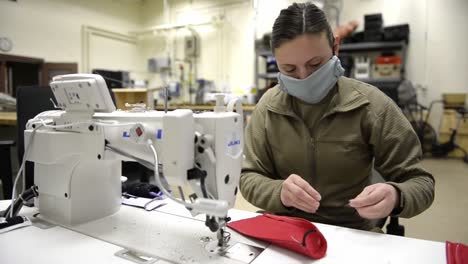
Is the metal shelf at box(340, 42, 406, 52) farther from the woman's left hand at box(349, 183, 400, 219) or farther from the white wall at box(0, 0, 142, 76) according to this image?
the white wall at box(0, 0, 142, 76)

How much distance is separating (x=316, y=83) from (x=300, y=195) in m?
0.39

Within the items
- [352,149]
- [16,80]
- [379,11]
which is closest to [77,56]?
[16,80]

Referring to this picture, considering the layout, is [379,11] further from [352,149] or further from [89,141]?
[89,141]

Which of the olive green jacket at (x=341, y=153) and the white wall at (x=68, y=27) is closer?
the olive green jacket at (x=341, y=153)

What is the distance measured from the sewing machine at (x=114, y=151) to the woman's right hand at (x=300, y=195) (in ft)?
0.55

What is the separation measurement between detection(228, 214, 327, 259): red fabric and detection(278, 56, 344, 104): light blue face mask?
42 centimetres

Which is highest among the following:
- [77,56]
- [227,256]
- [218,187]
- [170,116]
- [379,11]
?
[379,11]

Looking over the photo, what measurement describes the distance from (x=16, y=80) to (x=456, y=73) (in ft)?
22.3

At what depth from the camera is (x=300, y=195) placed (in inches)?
A: 32.5

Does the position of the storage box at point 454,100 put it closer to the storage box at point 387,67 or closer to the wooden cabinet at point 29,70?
the storage box at point 387,67

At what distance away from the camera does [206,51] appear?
21.0 ft

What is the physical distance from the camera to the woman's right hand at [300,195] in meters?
0.81

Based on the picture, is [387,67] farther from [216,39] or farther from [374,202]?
[374,202]

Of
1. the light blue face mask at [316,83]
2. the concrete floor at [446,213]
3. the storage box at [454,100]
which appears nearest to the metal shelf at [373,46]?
the storage box at [454,100]
